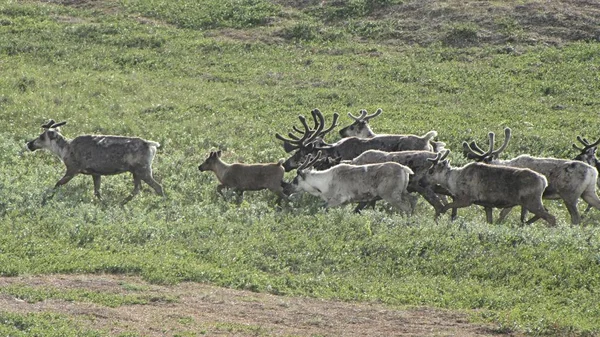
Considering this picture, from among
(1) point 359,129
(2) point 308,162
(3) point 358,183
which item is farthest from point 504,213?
(1) point 359,129

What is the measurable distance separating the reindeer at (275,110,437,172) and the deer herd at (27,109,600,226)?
0.06 feet

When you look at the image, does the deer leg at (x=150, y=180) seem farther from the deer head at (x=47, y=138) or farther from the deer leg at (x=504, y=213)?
the deer leg at (x=504, y=213)

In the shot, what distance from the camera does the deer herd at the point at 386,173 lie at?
17141 mm

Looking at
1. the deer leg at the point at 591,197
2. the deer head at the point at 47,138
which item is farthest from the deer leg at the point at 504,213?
the deer head at the point at 47,138

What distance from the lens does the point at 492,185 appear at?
17031mm

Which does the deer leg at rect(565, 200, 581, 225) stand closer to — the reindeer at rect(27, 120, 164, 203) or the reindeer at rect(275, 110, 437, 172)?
the reindeer at rect(275, 110, 437, 172)

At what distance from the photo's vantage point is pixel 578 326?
1144 cm

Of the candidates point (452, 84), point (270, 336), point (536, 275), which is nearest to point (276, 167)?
point (536, 275)

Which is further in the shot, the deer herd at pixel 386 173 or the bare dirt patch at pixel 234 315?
the deer herd at pixel 386 173

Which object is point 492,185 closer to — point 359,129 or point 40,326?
point 359,129

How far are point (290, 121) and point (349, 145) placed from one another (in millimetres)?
5311

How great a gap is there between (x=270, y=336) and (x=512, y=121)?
16204 mm

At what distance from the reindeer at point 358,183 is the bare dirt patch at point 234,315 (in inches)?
199

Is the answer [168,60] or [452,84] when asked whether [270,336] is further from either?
[168,60]
